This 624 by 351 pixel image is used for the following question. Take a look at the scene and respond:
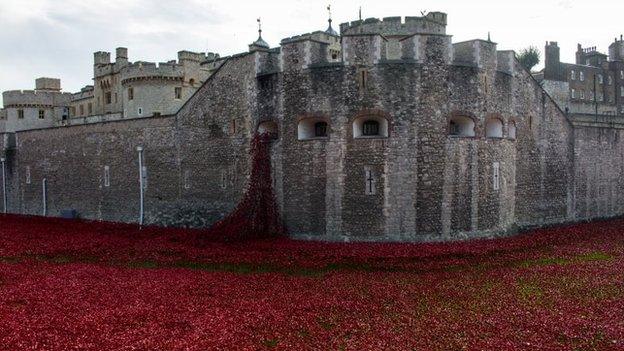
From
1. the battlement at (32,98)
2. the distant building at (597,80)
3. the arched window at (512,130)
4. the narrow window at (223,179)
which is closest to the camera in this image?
the arched window at (512,130)

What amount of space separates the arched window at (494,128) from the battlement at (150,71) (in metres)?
26.1

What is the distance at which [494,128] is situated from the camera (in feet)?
78.4

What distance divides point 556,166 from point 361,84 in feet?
41.3

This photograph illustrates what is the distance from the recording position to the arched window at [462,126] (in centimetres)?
2247

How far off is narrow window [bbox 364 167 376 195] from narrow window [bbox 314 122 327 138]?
8.62ft

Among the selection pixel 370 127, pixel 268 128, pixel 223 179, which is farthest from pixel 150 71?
pixel 370 127

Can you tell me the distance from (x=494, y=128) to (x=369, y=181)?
6.54 meters

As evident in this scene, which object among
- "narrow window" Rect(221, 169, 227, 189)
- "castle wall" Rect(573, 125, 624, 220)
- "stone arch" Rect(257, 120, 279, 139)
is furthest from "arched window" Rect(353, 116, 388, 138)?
"castle wall" Rect(573, 125, 624, 220)

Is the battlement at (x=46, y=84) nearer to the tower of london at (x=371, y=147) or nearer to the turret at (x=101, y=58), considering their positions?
the turret at (x=101, y=58)

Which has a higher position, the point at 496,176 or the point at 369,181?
the point at 496,176

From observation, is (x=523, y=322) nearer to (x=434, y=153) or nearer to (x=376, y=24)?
(x=434, y=153)

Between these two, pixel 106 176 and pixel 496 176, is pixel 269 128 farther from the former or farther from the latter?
pixel 106 176

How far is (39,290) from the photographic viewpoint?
551 inches

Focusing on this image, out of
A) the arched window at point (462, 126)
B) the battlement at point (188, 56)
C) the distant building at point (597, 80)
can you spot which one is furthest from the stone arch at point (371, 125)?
the distant building at point (597, 80)
